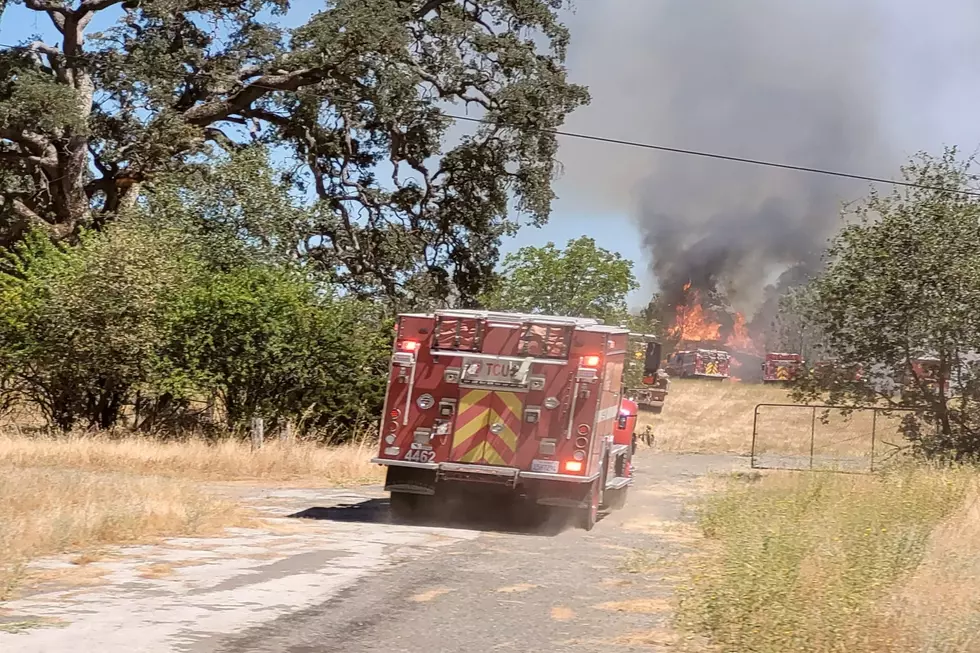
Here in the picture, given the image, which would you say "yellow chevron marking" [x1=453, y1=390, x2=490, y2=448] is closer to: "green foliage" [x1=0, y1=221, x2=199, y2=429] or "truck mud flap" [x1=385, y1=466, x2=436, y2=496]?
"truck mud flap" [x1=385, y1=466, x2=436, y2=496]

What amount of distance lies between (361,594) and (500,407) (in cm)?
583

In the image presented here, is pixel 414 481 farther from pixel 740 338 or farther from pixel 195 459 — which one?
pixel 740 338

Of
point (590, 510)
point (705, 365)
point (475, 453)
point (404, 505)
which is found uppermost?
point (705, 365)

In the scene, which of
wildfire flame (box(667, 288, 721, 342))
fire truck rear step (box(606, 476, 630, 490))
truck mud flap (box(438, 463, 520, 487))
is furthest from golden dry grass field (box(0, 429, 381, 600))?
wildfire flame (box(667, 288, 721, 342))

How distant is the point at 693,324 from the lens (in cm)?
8862

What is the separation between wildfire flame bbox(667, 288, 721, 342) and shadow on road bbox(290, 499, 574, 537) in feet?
235

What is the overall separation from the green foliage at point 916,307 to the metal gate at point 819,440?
609 mm

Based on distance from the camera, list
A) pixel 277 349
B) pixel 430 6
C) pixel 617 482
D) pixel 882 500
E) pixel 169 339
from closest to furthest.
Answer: pixel 882 500 → pixel 617 482 → pixel 169 339 → pixel 277 349 → pixel 430 6

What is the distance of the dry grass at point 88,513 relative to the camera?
420 inches

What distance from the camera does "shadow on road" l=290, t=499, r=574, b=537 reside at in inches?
610

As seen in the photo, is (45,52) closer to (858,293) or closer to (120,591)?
(858,293)

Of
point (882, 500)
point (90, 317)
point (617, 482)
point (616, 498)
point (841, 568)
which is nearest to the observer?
point (841, 568)

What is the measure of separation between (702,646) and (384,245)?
27.3 metres

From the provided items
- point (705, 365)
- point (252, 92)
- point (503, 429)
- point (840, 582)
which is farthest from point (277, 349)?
point (705, 365)
